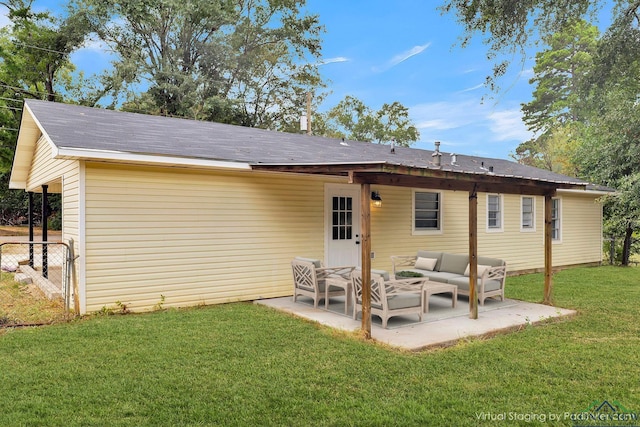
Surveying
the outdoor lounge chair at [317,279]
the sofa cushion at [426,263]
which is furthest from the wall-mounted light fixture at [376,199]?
the outdoor lounge chair at [317,279]

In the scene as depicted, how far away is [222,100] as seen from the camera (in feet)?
65.7

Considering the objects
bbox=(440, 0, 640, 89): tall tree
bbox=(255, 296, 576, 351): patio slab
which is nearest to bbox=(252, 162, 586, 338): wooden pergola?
bbox=(255, 296, 576, 351): patio slab

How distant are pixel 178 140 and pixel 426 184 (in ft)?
14.6

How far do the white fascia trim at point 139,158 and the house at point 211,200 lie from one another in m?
0.01

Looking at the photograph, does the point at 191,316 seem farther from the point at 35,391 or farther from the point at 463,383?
the point at 463,383

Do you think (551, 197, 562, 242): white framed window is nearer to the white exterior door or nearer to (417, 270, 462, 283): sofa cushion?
(417, 270, 462, 283): sofa cushion

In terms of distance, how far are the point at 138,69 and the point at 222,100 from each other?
4.56 metres

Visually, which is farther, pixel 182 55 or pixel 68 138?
pixel 182 55

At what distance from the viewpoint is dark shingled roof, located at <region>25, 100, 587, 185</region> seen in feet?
20.4

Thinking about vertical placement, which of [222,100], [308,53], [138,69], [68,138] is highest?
[308,53]

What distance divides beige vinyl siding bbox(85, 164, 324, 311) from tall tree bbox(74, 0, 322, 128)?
538 inches

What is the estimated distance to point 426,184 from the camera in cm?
596

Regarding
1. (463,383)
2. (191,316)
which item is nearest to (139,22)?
(191,316)

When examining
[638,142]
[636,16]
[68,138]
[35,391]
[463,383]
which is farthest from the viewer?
[638,142]
